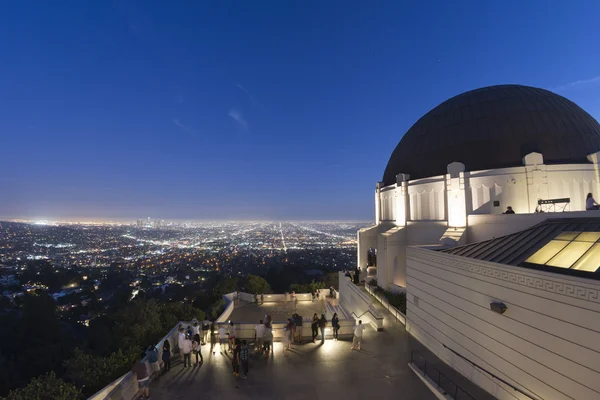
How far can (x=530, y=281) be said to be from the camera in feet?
25.6

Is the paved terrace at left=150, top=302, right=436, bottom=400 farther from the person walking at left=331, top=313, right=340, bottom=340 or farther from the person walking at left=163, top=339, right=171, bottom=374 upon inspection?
the person walking at left=331, top=313, right=340, bottom=340

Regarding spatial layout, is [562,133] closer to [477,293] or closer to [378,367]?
[477,293]

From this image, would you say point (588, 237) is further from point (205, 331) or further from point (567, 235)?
point (205, 331)

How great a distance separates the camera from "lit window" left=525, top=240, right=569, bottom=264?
8711 mm

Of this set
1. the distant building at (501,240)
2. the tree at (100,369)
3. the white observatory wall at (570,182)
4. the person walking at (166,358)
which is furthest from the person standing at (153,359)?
the white observatory wall at (570,182)

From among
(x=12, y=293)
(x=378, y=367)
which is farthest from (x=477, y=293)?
(x=12, y=293)

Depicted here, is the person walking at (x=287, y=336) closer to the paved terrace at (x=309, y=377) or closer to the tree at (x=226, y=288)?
the paved terrace at (x=309, y=377)

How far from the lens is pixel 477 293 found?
9.67 m

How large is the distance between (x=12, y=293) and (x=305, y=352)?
8078cm

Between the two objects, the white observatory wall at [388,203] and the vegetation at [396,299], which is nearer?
the vegetation at [396,299]

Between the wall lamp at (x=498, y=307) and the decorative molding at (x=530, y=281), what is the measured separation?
0.70 meters

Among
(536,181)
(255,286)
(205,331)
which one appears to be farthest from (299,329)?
(255,286)

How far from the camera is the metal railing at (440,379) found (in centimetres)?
883

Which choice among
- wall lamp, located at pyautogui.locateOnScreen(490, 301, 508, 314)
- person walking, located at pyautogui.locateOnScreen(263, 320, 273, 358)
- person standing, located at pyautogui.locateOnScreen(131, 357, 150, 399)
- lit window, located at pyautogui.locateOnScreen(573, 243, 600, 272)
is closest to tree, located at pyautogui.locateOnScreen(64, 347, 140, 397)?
person standing, located at pyautogui.locateOnScreen(131, 357, 150, 399)
